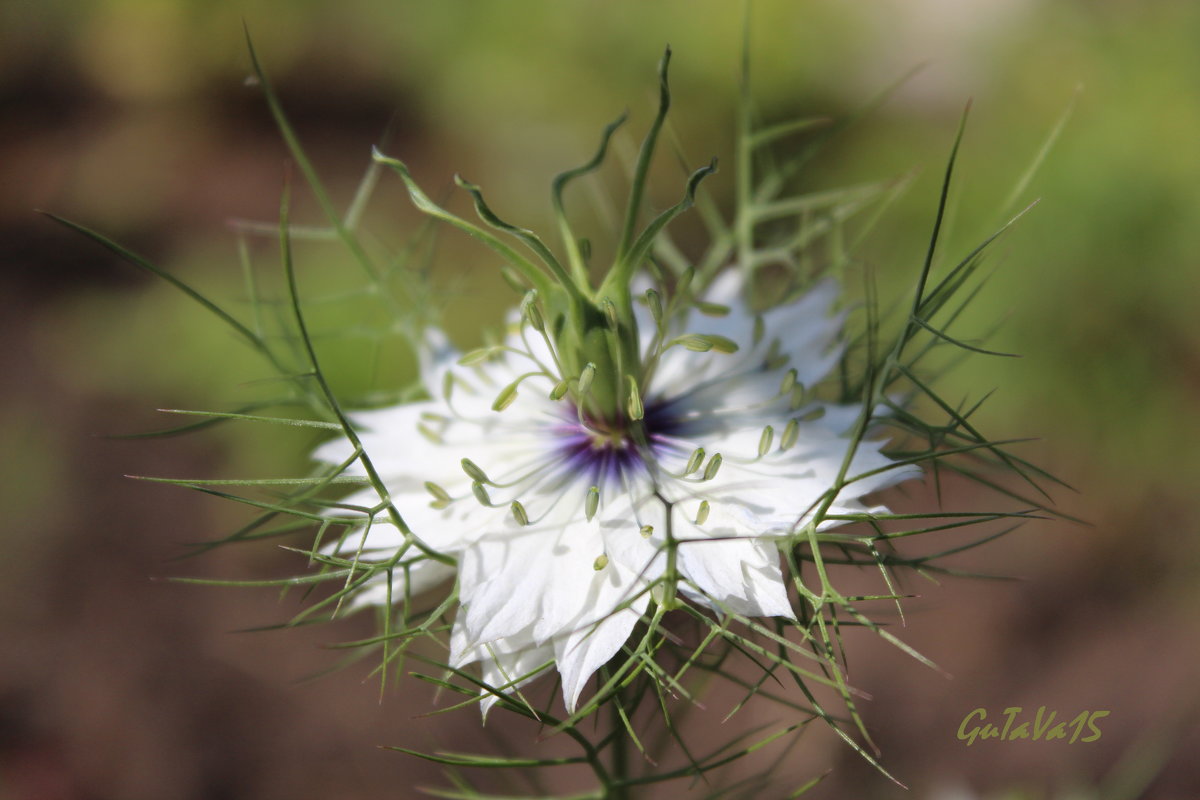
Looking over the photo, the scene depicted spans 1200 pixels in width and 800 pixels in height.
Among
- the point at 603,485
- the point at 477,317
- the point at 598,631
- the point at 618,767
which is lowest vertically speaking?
the point at 618,767

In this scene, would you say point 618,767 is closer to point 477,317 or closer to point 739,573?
point 739,573

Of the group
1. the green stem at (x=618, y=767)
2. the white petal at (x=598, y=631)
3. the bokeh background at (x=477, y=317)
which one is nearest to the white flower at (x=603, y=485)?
the white petal at (x=598, y=631)

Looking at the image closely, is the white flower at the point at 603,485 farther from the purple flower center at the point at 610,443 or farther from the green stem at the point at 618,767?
the green stem at the point at 618,767

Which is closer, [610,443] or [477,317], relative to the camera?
[610,443]

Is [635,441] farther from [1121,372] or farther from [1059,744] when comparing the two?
[1121,372]

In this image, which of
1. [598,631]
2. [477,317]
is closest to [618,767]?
[598,631]

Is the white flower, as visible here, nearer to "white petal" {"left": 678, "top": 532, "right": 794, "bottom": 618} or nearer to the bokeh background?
"white petal" {"left": 678, "top": 532, "right": 794, "bottom": 618}
